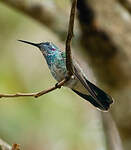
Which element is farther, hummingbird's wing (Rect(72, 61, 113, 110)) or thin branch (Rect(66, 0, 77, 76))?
hummingbird's wing (Rect(72, 61, 113, 110))

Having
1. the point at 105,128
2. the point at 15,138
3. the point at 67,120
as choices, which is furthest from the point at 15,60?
the point at 105,128

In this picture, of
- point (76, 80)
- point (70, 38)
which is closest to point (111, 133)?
→ point (76, 80)

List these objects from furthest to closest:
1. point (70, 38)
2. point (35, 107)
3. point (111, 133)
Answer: point (35, 107), point (111, 133), point (70, 38)

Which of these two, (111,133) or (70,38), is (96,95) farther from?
(111,133)

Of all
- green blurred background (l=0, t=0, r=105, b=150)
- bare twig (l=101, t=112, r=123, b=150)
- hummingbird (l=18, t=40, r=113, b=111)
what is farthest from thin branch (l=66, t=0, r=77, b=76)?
green blurred background (l=0, t=0, r=105, b=150)

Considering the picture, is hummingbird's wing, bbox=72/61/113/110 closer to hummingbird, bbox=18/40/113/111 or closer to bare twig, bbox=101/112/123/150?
hummingbird, bbox=18/40/113/111

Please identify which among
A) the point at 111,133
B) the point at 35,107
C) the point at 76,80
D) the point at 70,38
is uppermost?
the point at 70,38
